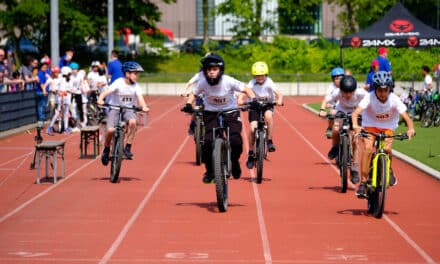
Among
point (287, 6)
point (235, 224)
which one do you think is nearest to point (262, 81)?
point (235, 224)

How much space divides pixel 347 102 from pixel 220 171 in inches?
154

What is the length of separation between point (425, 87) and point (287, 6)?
3781 centimetres

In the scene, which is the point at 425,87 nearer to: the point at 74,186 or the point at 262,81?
the point at 262,81

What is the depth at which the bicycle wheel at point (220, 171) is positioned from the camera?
14188 millimetres

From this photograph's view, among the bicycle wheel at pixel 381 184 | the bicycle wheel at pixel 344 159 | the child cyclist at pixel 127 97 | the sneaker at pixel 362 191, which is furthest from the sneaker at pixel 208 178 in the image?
the child cyclist at pixel 127 97

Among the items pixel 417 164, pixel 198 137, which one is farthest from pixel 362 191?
pixel 198 137

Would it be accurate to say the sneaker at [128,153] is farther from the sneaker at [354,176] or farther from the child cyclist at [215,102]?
the sneaker at [354,176]

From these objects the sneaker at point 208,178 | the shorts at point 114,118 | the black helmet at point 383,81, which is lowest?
the sneaker at point 208,178

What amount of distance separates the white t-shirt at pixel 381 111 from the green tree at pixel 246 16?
180 feet

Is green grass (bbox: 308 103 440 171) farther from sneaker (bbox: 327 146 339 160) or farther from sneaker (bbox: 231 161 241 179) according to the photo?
sneaker (bbox: 231 161 241 179)

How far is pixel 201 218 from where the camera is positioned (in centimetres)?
1398

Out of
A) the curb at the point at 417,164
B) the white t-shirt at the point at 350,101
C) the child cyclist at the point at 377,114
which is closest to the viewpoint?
the child cyclist at the point at 377,114

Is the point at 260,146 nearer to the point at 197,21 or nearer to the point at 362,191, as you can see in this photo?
the point at 362,191

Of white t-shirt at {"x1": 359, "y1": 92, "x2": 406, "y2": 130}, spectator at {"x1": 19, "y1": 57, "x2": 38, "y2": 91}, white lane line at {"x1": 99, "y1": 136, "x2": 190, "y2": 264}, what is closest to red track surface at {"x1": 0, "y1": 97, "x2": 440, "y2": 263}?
white lane line at {"x1": 99, "y1": 136, "x2": 190, "y2": 264}
